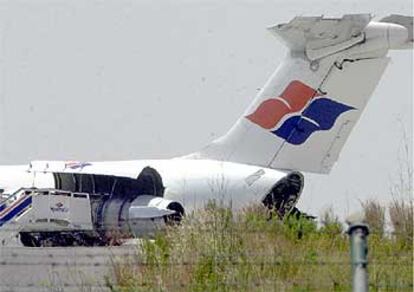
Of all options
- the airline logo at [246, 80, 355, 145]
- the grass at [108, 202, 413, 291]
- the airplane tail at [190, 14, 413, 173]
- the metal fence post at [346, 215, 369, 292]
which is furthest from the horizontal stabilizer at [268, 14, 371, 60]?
the metal fence post at [346, 215, 369, 292]

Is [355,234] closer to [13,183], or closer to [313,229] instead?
[313,229]

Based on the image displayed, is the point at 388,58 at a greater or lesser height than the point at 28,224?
greater

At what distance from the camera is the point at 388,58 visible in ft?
74.1

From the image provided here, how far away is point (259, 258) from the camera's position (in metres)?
7.84

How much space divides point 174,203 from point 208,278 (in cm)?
1418

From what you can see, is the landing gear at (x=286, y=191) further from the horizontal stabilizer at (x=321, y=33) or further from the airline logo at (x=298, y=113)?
the horizontal stabilizer at (x=321, y=33)

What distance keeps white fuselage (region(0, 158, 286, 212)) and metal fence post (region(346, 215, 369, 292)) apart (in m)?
15.5

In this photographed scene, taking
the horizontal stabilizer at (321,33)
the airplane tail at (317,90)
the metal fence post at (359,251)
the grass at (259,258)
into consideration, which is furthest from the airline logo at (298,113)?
the metal fence post at (359,251)

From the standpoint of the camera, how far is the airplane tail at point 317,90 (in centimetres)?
2228

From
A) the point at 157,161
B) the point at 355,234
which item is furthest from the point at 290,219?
the point at 157,161

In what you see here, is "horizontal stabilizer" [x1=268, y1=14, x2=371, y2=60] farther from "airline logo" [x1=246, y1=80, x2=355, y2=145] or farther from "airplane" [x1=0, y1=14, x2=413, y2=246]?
→ "airline logo" [x1=246, y1=80, x2=355, y2=145]

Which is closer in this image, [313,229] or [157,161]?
[313,229]

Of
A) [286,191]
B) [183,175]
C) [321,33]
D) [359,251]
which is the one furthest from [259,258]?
[321,33]

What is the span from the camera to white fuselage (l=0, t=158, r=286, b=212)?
21688 millimetres
